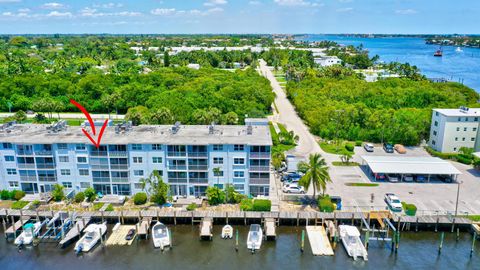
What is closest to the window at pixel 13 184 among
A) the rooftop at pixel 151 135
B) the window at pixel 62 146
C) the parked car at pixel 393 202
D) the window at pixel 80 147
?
the rooftop at pixel 151 135

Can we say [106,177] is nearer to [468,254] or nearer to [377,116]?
[468,254]

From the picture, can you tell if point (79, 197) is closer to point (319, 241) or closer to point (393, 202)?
point (319, 241)

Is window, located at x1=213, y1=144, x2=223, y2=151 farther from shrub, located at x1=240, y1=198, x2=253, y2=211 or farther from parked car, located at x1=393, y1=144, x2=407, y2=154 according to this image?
parked car, located at x1=393, y1=144, x2=407, y2=154

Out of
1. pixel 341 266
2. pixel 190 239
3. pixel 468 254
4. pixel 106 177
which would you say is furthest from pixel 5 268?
pixel 468 254

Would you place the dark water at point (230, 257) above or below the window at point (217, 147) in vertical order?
below

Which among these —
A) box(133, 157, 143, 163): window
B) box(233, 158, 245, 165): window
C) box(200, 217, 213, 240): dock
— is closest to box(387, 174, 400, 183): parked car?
box(233, 158, 245, 165): window

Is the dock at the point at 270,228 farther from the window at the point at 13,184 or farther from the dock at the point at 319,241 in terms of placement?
the window at the point at 13,184
